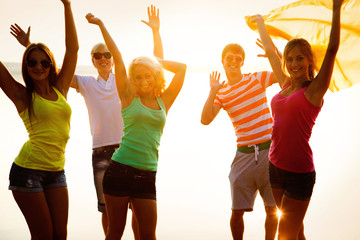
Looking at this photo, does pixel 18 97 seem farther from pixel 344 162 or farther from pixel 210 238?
pixel 344 162

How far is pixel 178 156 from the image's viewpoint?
10852 millimetres

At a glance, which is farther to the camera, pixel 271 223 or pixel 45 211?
pixel 271 223

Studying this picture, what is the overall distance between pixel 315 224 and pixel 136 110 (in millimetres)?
4585

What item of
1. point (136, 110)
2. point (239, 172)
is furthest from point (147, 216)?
point (239, 172)

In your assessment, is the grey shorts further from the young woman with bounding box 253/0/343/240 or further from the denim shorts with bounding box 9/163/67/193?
the denim shorts with bounding box 9/163/67/193

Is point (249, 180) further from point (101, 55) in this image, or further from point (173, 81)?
point (101, 55)

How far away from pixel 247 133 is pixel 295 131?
4.00ft

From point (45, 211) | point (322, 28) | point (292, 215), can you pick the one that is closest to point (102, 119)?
point (45, 211)

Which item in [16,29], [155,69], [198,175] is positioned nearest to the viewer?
[155,69]

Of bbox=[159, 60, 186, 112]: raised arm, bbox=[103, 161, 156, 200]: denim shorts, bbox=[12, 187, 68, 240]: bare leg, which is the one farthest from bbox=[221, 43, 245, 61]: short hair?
bbox=[12, 187, 68, 240]: bare leg

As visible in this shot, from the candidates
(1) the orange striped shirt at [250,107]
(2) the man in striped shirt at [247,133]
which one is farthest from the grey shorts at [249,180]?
(1) the orange striped shirt at [250,107]

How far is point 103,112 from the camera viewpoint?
4.77 m

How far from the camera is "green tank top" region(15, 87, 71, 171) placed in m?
3.65

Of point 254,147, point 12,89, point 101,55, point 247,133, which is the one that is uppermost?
point 101,55
